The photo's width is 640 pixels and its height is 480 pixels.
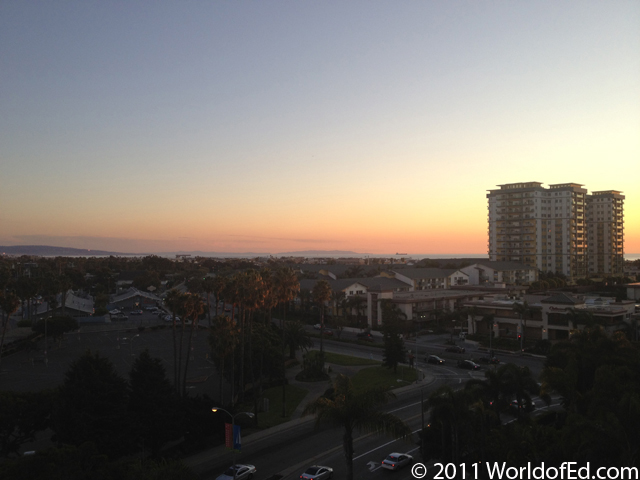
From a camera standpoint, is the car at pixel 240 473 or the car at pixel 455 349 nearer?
the car at pixel 240 473

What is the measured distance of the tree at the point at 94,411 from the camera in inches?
1158

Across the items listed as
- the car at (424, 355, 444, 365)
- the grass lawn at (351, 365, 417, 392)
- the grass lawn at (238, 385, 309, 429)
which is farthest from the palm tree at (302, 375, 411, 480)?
the car at (424, 355, 444, 365)

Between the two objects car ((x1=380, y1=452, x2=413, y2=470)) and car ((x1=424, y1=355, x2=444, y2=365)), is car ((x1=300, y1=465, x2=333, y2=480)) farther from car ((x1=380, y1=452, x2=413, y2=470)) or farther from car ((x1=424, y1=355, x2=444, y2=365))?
car ((x1=424, y1=355, x2=444, y2=365))

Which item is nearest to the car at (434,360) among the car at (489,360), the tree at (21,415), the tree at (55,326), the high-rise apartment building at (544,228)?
the car at (489,360)

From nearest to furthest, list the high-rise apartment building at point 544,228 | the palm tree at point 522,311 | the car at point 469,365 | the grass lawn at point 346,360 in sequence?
the car at point 469,365 < the grass lawn at point 346,360 < the palm tree at point 522,311 < the high-rise apartment building at point 544,228

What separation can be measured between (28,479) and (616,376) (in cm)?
2960

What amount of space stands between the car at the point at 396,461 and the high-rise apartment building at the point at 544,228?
470 feet

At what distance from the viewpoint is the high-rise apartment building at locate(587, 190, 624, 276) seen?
181 m

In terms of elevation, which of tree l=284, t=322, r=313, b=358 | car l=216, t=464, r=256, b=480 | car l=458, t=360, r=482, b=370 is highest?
tree l=284, t=322, r=313, b=358

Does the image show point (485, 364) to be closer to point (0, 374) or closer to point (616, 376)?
point (616, 376)

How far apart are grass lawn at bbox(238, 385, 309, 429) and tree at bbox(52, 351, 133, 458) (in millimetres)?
12469

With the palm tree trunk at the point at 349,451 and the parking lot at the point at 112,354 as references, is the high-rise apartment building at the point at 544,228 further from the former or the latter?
the palm tree trunk at the point at 349,451

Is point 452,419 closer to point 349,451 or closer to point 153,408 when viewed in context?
point 349,451

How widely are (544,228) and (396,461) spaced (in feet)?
488
